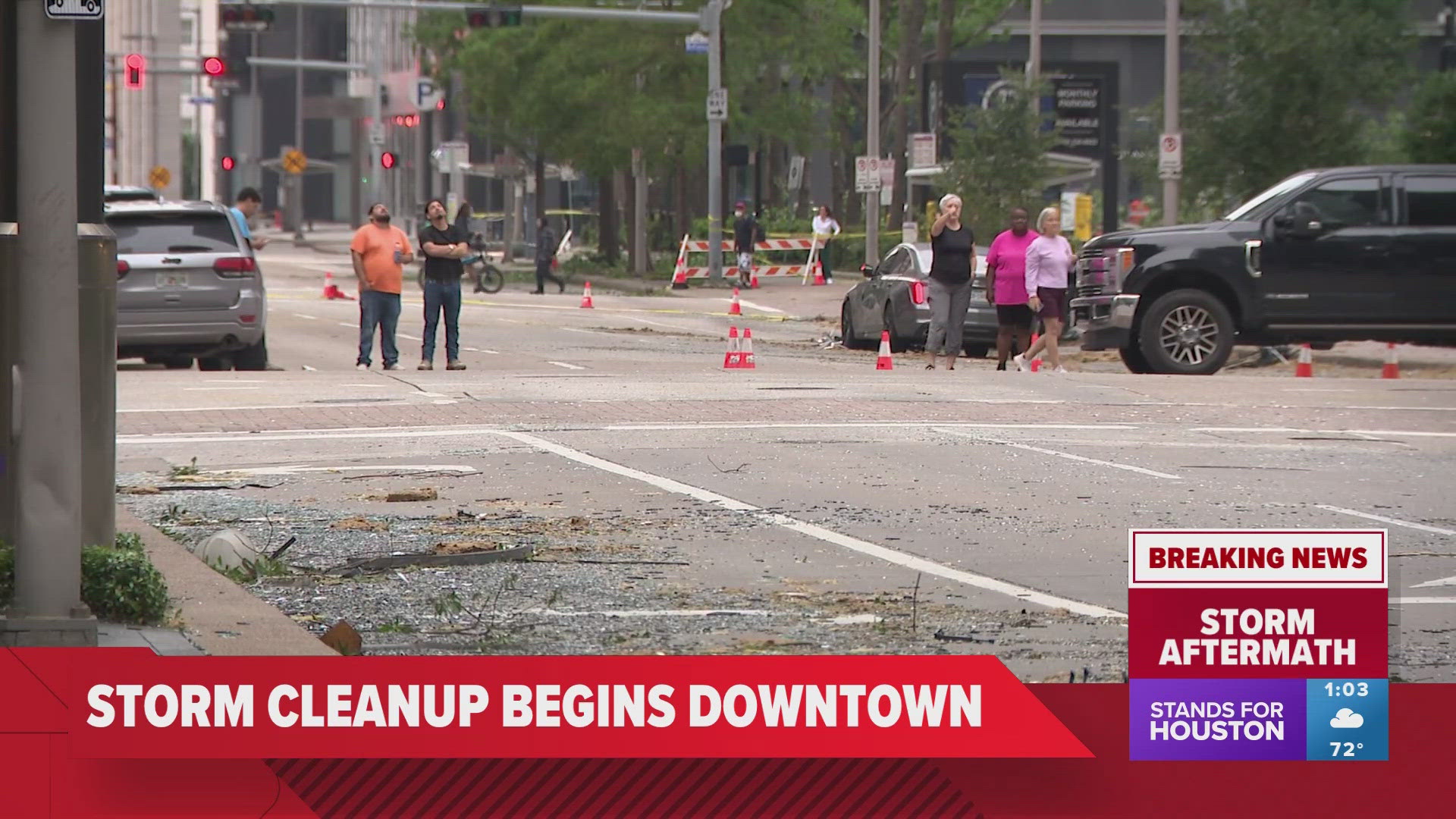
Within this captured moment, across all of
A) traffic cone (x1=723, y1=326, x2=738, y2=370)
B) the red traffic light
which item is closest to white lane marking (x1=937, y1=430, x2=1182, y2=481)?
traffic cone (x1=723, y1=326, x2=738, y2=370)

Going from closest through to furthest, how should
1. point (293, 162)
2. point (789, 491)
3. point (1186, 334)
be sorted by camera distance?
point (789, 491), point (1186, 334), point (293, 162)

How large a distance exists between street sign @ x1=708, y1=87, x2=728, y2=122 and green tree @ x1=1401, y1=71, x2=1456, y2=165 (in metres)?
16.7

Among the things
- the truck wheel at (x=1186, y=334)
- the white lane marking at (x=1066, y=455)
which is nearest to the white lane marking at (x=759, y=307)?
the truck wheel at (x=1186, y=334)

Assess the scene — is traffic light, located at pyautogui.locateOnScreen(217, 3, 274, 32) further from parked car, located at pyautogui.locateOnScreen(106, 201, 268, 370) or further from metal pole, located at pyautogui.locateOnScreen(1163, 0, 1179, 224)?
parked car, located at pyautogui.locateOnScreen(106, 201, 268, 370)

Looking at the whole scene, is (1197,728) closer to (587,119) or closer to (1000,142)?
(1000,142)

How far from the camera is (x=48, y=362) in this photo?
7.41m

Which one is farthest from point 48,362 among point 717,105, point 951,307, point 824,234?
point 824,234

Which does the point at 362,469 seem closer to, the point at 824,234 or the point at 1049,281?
the point at 1049,281

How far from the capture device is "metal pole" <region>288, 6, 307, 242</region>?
315 ft

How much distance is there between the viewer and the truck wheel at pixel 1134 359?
22.7 metres

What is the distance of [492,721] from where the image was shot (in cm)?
553

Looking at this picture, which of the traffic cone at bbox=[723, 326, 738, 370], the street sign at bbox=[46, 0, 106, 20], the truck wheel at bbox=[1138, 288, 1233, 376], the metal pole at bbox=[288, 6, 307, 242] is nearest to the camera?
the street sign at bbox=[46, 0, 106, 20]

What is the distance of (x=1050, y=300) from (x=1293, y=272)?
2.30 meters

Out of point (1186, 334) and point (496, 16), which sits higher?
point (496, 16)
